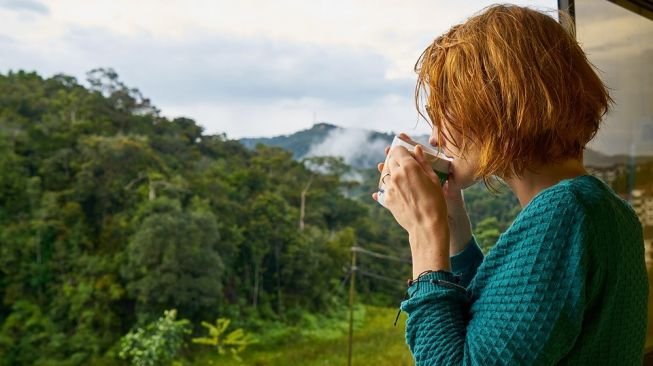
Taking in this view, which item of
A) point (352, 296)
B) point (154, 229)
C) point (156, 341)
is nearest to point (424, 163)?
point (154, 229)

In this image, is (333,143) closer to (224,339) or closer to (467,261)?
(224,339)

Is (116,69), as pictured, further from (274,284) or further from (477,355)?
(477,355)

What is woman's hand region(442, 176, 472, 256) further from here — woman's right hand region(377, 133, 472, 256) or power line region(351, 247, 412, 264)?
power line region(351, 247, 412, 264)

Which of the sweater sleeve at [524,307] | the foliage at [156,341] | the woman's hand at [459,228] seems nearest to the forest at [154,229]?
the foliage at [156,341]

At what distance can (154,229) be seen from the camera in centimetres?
364

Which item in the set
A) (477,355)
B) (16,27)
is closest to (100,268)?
(16,27)

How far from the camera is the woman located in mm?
544

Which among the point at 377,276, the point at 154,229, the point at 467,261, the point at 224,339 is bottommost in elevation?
the point at 224,339

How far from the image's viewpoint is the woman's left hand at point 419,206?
25.5 inches

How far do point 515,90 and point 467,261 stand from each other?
0.98 ft

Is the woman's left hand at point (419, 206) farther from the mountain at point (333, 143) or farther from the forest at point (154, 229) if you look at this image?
the mountain at point (333, 143)

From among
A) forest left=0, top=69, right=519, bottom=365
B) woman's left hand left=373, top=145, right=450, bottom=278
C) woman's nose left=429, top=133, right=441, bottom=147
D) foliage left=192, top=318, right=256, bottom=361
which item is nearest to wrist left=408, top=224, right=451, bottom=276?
woman's left hand left=373, top=145, right=450, bottom=278

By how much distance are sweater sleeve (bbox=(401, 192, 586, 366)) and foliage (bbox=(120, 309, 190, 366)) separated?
125 inches

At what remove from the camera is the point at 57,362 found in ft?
10.3
